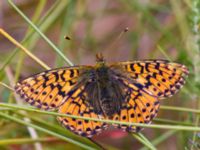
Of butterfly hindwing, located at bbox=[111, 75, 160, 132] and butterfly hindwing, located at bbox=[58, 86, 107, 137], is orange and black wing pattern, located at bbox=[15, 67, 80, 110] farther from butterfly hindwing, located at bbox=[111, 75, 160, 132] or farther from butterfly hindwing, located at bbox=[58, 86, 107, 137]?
butterfly hindwing, located at bbox=[111, 75, 160, 132]

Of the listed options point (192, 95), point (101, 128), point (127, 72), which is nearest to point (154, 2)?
point (192, 95)

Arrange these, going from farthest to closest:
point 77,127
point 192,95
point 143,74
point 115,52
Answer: point 115,52
point 192,95
point 143,74
point 77,127

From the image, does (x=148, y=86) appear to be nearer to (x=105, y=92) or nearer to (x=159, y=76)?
(x=159, y=76)

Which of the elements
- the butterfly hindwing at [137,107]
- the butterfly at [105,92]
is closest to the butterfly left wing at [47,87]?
the butterfly at [105,92]

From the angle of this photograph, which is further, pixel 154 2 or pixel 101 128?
pixel 154 2

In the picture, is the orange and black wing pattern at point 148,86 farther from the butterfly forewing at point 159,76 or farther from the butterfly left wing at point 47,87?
the butterfly left wing at point 47,87

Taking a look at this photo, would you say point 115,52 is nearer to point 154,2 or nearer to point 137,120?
point 154,2
